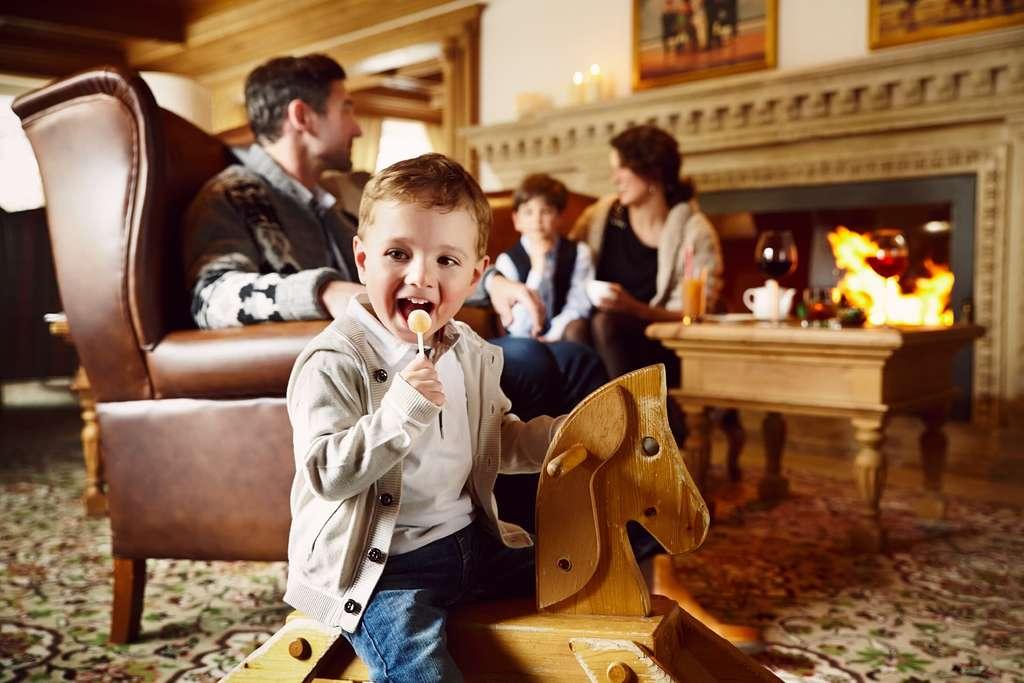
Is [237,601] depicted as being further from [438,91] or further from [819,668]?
[438,91]

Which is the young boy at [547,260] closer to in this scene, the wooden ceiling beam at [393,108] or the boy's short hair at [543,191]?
the boy's short hair at [543,191]

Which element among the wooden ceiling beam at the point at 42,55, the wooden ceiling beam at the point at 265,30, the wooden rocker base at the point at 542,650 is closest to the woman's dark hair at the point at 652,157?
the wooden rocker base at the point at 542,650

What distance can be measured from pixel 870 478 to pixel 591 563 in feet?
4.68

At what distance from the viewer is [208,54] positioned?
22.6 ft

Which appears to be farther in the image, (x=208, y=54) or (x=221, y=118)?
(x=221, y=118)

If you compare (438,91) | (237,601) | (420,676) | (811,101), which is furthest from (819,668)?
(438,91)

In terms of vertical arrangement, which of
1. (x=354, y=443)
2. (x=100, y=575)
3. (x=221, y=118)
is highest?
(x=221, y=118)

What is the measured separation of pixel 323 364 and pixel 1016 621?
151 centimetres

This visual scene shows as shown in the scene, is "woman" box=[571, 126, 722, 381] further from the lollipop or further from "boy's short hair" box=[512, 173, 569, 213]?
the lollipop

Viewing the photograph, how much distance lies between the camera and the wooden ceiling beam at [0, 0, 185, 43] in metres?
6.04

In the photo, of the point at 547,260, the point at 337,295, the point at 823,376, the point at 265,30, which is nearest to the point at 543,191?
the point at 547,260

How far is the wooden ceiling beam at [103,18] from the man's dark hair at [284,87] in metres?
5.31

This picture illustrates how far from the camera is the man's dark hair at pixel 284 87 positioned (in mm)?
1844

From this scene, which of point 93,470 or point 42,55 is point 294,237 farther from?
point 42,55
